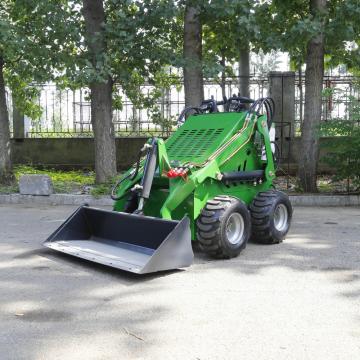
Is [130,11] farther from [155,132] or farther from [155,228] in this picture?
[155,228]

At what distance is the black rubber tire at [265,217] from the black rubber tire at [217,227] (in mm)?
569

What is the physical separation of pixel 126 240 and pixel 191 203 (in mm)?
817

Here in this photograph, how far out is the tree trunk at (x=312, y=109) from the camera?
36.1ft

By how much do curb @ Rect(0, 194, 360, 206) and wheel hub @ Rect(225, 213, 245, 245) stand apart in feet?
14.9

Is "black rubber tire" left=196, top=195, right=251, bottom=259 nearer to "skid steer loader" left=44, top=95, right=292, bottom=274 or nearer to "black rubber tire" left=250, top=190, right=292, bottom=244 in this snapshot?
"skid steer loader" left=44, top=95, right=292, bottom=274

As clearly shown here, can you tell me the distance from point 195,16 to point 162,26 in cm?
68

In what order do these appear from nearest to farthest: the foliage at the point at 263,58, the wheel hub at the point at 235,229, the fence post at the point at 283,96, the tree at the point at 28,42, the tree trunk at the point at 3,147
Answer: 1. the wheel hub at the point at 235,229
2. the tree at the point at 28,42
3. the tree trunk at the point at 3,147
4. the foliage at the point at 263,58
5. the fence post at the point at 283,96

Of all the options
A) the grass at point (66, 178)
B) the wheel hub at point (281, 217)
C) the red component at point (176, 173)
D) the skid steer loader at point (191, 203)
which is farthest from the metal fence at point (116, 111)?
the red component at point (176, 173)

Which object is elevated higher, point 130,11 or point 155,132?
point 130,11

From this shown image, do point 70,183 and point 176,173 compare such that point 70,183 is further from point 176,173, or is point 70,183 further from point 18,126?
point 176,173

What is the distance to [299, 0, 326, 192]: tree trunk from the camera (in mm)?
11008

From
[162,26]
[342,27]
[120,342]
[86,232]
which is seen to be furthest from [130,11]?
[120,342]

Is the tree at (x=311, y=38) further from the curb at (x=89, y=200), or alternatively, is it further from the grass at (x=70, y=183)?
the grass at (x=70, y=183)

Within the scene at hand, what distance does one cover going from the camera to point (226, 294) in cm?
489
